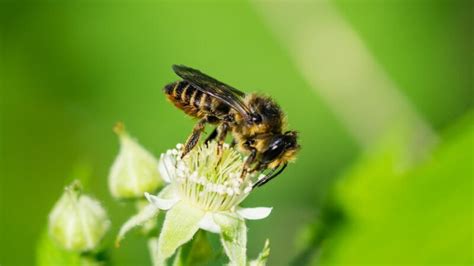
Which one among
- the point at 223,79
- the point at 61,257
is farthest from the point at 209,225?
the point at 223,79

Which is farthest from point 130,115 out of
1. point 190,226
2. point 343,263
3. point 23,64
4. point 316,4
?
point 190,226

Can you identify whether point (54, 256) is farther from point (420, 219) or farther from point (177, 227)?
point (420, 219)

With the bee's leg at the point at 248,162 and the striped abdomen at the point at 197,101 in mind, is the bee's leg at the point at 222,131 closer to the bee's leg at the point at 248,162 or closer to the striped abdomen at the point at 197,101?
the striped abdomen at the point at 197,101

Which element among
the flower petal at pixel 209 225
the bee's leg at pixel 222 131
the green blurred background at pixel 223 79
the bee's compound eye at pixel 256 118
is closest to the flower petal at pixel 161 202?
the flower petal at pixel 209 225

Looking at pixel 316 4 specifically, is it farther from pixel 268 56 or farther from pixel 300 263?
pixel 300 263

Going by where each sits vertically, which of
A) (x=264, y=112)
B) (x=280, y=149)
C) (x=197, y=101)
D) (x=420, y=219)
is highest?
(x=197, y=101)
